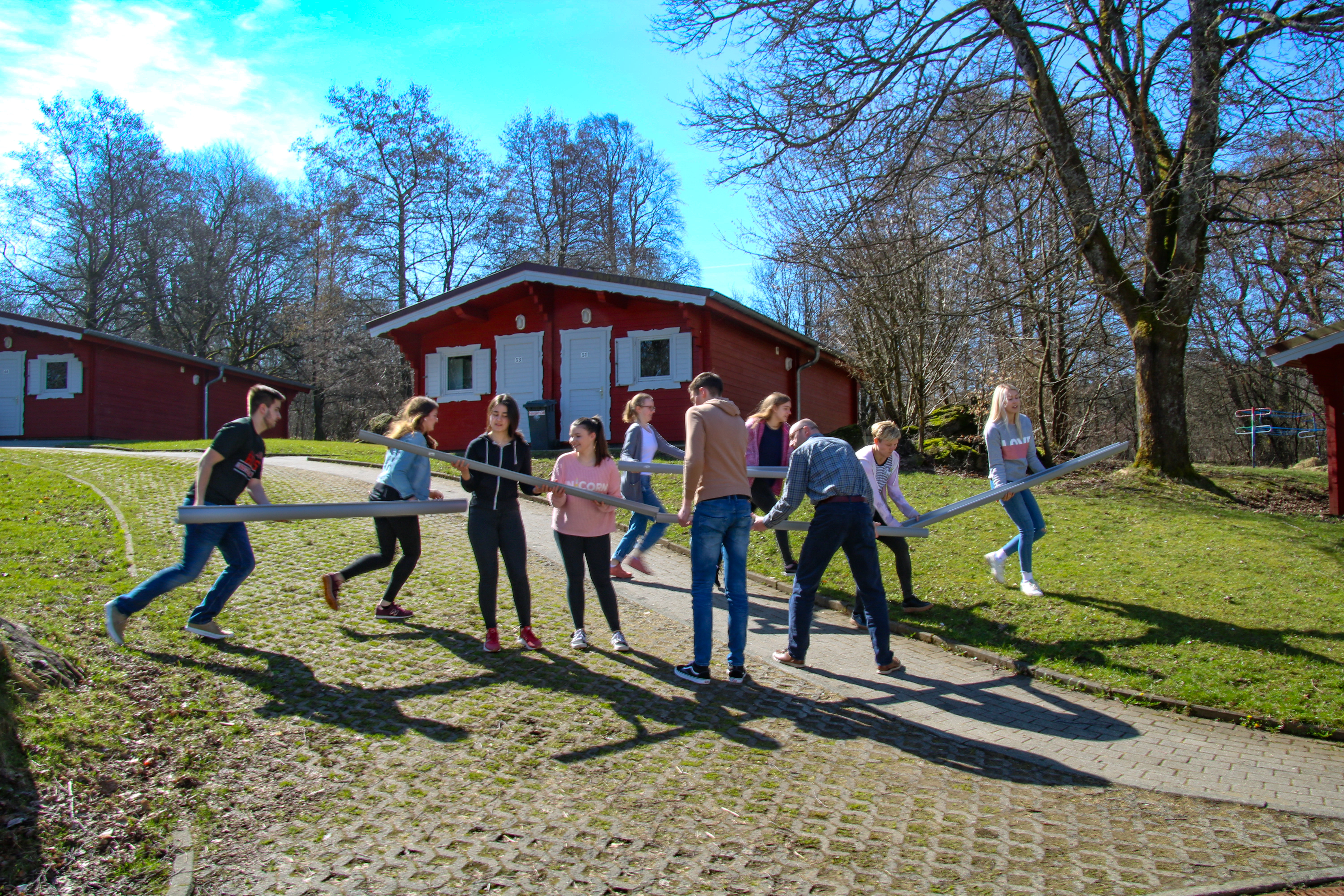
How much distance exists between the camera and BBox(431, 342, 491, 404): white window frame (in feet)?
66.5

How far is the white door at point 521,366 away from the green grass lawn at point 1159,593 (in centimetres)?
873

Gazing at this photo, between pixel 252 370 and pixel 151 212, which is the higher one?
pixel 151 212

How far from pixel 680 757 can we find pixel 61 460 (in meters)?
16.0

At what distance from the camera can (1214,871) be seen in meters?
3.33

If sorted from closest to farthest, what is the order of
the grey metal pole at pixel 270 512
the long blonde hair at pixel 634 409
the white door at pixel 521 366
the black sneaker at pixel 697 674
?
the grey metal pole at pixel 270 512 < the black sneaker at pixel 697 674 < the long blonde hair at pixel 634 409 < the white door at pixel 521 366

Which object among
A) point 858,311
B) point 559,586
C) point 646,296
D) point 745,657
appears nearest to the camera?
point 745,657

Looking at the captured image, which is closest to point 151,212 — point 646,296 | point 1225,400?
point 646,296

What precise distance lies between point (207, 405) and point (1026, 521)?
30.3 m

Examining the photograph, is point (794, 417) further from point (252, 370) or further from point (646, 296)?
point (252, 370)

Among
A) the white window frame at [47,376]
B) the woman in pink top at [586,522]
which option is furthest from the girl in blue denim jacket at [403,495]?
the white window frame at [47,376]

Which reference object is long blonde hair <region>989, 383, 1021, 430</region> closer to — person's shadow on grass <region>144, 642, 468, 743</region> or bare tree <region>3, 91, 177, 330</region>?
person's shadow on grass <region>144, 642, 468, 743</region>

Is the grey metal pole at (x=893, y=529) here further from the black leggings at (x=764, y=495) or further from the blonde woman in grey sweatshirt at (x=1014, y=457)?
the black leggings at (x=764, y=495)

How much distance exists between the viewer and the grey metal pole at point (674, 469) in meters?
7.14

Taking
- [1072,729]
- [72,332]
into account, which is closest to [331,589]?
[1072,729]
